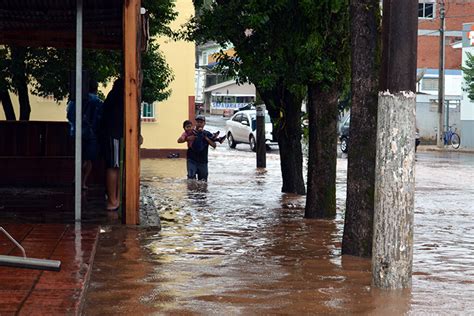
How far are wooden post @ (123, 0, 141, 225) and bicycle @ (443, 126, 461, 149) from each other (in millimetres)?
36787

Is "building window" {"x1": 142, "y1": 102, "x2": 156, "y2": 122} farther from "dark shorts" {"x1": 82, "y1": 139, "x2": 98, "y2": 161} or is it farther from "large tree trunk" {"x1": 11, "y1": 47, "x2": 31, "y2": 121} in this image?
"dark shorts" {"x1": 82, "y1": 139, "x2": 98, "y2": 161}

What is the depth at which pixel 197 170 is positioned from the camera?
2145 centimetres

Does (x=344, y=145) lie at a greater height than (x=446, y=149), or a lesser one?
greater

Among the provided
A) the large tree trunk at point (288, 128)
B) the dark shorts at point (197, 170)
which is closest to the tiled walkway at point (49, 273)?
the large tree trunk at point (288, 128)

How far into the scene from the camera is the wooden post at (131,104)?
A: 12.0m

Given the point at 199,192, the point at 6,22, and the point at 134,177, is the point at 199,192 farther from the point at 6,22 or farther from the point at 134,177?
the point at 134,177

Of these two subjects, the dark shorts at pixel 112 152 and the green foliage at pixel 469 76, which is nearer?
the dark shorts at pixel 112 152

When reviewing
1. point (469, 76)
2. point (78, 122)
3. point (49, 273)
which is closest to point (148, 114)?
point (469, 76)

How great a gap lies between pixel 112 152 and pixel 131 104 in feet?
4.83

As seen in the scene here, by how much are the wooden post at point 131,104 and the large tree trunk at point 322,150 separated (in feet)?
10.1

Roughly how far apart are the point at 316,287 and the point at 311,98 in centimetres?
590

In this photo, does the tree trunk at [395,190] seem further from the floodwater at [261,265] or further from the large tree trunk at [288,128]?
the large tree trunk at [288,128]

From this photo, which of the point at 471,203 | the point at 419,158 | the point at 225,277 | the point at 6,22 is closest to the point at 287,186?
the point at 471,203

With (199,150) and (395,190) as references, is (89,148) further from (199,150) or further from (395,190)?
(395,190)
